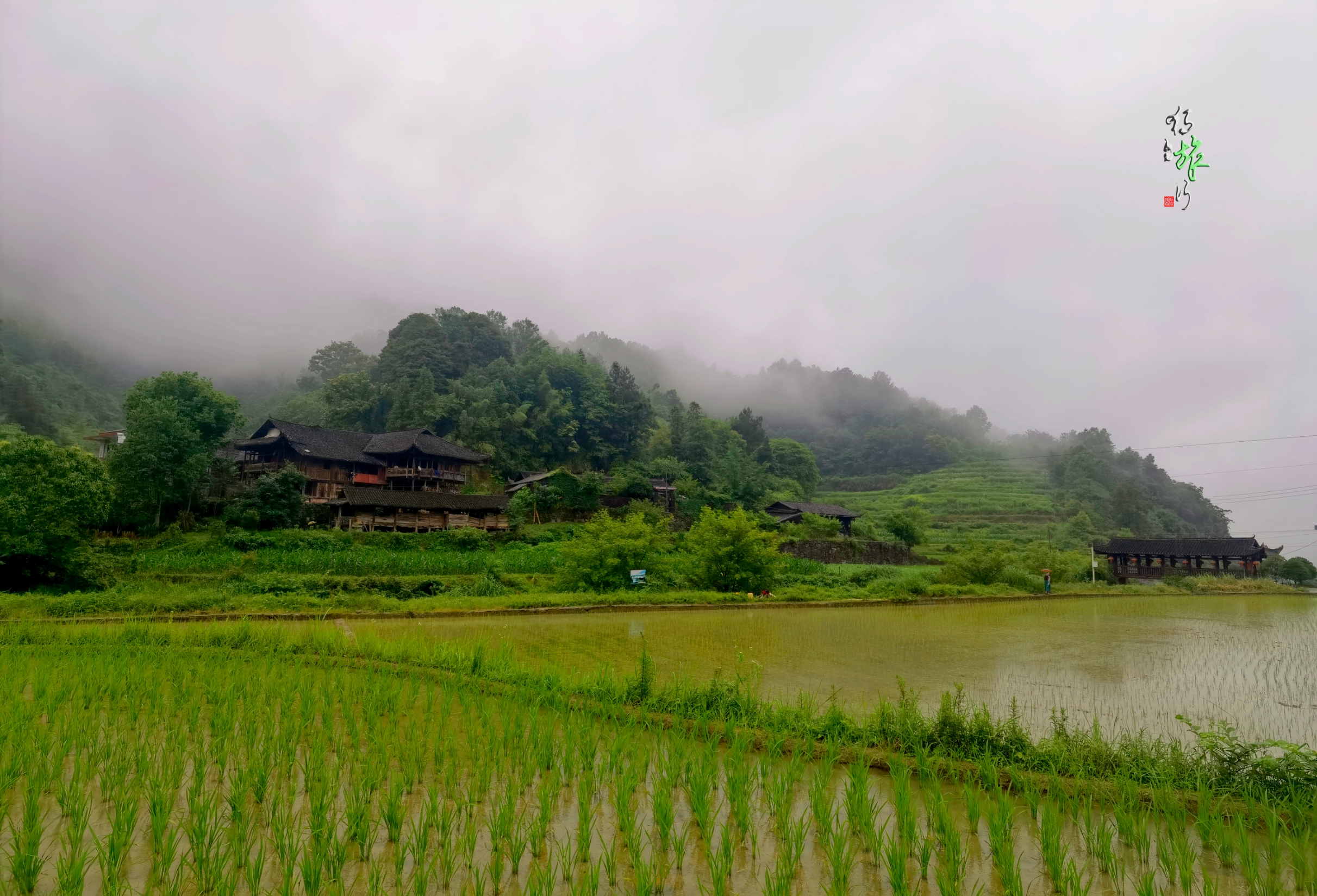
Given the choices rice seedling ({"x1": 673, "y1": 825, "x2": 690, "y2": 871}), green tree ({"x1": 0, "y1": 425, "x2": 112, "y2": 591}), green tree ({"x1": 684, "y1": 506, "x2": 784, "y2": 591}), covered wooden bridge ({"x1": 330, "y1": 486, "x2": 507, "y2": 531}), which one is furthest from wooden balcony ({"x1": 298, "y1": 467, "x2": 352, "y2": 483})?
rice seedling ({"x1": 673, "y1": 825, "x2": 690, "y2": 871})

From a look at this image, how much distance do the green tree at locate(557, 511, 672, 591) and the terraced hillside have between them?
79.6 feet

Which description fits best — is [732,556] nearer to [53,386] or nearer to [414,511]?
[414,511]

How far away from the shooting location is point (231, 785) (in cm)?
450

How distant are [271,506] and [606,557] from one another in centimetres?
1734

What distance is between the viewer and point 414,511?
3173cm

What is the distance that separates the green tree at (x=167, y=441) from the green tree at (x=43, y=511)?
10286 mm

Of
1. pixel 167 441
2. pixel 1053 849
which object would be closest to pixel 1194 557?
pixel 1053 849

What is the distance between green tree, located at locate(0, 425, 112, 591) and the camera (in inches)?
628

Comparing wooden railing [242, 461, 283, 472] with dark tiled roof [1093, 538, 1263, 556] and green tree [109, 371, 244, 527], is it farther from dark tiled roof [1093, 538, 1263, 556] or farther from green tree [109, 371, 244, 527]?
dark tiled roof [1093, 538, 1263, 556]

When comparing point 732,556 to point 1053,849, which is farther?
point 732,556

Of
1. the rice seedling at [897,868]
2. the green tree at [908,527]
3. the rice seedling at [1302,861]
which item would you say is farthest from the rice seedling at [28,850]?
the green tree at [908,527]

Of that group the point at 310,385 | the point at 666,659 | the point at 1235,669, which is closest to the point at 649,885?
the point at 666,659

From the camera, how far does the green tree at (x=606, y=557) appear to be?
69.2 feet

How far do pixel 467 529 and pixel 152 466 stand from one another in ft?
42.6
